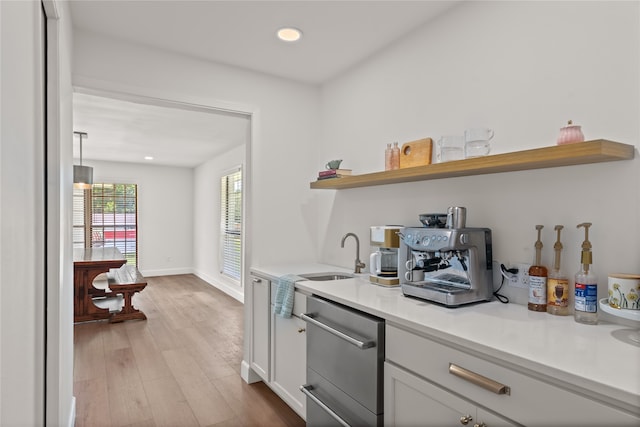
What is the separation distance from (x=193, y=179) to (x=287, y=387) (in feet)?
22.1

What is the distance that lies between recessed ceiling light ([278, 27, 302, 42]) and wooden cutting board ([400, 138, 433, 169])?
97cm

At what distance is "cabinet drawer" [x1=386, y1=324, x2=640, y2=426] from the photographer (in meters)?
0.91

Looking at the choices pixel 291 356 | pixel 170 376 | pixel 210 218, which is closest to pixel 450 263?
pixel 291 356

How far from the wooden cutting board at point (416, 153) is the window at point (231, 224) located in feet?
12.7

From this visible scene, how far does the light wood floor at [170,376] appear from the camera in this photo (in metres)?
2.40

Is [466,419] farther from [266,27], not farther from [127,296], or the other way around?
[127,296]

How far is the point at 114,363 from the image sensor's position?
3.27m

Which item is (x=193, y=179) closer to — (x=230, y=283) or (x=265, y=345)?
(x=230, y=283)

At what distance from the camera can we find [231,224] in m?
6.21

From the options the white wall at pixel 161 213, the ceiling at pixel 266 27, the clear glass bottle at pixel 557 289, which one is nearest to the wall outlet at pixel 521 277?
the clear glass bottle at pixel 557 289

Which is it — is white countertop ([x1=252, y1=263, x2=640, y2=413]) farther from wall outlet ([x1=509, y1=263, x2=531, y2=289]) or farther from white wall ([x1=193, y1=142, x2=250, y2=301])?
white wall ([x1=193, y1=142, x2=250, y2=301])

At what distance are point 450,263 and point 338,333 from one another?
0.62 meters
